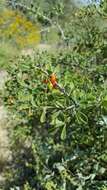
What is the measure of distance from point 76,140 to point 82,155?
124mm

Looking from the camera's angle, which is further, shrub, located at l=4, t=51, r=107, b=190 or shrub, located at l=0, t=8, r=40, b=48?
shrub, located at l=0, t=8, r=40, b=48

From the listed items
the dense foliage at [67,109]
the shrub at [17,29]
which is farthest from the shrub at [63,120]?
the shrub at [17,29]

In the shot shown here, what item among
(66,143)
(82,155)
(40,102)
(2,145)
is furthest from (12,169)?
(40,102)

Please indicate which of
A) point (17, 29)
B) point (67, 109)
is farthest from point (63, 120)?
point (17, 29)

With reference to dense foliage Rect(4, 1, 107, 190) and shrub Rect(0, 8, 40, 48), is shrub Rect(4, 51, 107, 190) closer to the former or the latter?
dense foliage Rect(4, 1, 107, 190)

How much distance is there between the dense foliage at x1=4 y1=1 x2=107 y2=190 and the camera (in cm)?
256

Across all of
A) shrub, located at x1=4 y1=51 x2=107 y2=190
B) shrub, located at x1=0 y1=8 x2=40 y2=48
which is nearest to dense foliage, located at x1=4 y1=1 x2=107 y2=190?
shrub, located at x1=4 y1=51 x2=107 y2=190

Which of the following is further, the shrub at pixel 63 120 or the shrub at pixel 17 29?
the shrub at pixel 17 29

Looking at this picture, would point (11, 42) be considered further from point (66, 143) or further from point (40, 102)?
point (40, 102)

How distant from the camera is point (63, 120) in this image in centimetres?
263

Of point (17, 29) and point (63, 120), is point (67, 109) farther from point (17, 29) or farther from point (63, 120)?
point (17, 29)

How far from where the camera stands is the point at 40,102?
273 centimetres

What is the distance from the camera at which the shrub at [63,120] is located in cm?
254

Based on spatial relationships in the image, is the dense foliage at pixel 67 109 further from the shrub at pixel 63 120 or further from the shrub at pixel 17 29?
the shrub at pixel 17 29
